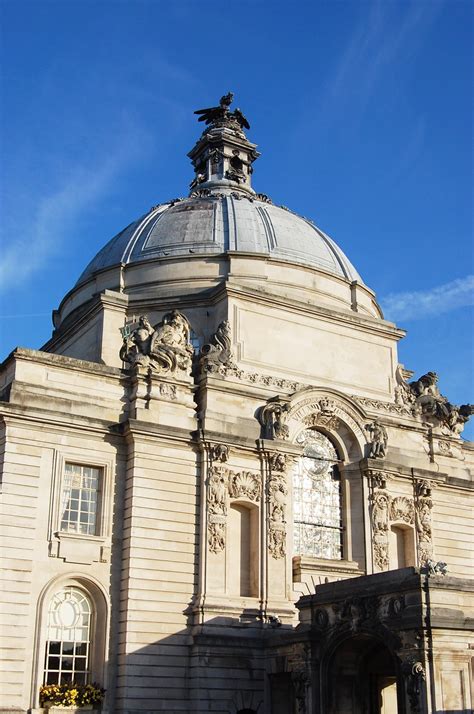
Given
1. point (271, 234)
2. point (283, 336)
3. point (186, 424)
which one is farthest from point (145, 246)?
point (186, 424)

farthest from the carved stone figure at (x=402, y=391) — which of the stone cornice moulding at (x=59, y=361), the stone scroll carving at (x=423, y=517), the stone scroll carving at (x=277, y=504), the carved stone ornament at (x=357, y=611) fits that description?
the carved stone ornament at (x=357, y=611)

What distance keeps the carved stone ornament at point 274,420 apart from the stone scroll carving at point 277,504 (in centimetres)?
83

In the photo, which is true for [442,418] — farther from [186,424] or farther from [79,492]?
[79,492]

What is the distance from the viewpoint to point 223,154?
55625 mm

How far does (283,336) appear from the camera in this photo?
122ft

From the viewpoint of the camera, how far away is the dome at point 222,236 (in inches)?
1718

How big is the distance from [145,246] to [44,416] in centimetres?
1634

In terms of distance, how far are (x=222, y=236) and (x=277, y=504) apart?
15.6 meters

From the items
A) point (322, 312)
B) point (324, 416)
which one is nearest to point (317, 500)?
point (324, 416)

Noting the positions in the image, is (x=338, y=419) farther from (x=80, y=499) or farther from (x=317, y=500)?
(x=80, y=499)

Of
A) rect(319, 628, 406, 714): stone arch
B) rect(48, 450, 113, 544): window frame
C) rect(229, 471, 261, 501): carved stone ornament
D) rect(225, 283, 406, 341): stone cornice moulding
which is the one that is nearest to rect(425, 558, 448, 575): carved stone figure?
rect(319, 628, 406, 714): stone arch

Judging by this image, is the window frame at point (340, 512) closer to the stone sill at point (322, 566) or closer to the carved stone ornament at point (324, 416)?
the stone sill at point (322, 566)

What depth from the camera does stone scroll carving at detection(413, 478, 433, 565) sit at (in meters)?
36.5

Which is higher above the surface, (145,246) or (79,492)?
(145,246)
